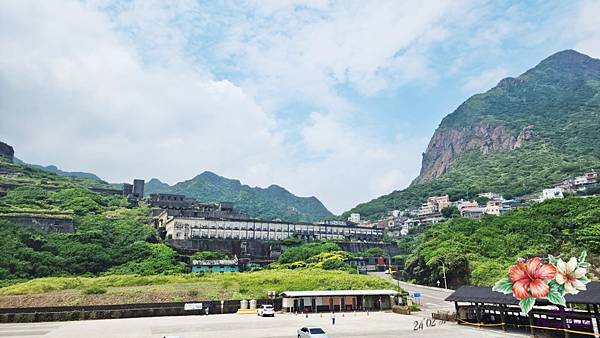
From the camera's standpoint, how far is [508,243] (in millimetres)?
59656

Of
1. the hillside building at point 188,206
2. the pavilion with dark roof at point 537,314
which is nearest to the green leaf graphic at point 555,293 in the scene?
the pavilion with dark roof at point 537,314

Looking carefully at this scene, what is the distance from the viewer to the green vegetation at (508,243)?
174 ft

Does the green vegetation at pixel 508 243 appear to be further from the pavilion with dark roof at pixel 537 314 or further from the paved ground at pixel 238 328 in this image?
the paved ground at pixel 238 328

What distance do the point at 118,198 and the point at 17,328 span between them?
8593 centimetres

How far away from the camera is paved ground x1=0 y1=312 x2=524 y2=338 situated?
82.0 feet

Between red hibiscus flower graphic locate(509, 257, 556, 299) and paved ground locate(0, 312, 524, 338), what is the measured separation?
10.5 meters

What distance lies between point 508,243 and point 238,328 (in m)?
46.4

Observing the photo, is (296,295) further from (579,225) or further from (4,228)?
(4,228)

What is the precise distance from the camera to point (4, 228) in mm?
64000

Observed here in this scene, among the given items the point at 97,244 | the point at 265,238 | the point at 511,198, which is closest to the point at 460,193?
the point at 511,198

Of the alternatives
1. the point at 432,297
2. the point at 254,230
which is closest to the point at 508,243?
the point at 432,297

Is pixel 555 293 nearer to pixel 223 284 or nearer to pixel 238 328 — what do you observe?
pixel 238 328

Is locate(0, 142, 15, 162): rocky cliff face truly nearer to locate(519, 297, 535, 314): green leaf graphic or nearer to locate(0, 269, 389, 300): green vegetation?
locate(0, 269, 389, 300): green vegetation

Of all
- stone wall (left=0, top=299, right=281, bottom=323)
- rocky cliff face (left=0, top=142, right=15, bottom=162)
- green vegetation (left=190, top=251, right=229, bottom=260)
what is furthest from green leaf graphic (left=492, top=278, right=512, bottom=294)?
rocky cliff face (left=0, top=142, right=15, bottom=162)
